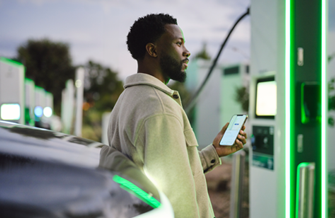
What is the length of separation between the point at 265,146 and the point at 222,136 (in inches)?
40.8

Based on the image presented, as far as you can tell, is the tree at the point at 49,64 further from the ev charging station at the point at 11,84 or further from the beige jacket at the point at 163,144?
the beige jacket at the point at 163,144

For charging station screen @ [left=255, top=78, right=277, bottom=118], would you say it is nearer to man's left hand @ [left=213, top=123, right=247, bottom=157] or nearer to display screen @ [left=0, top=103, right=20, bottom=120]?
man's left hand @ [left=213, top=123, right=247, bottom=157]

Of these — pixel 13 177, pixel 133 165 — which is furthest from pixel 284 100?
pixel 13 177

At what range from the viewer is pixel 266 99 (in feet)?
8.80

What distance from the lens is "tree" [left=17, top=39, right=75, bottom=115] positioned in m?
28.6

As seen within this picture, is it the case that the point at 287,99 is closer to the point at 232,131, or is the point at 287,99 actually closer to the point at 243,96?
the point at 232,131

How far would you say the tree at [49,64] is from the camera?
2859cm

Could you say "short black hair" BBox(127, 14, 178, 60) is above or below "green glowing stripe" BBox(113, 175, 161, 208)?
above

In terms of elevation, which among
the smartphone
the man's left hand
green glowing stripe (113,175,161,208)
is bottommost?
green glowing stripe (113,175,161,208)

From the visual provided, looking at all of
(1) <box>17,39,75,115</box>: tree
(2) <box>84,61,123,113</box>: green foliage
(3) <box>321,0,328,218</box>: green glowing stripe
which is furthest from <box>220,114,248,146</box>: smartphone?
(1) <box>17,39,75,115</box>: tree

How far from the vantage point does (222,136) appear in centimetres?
175

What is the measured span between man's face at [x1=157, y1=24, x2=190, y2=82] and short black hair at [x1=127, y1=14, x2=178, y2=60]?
4 cm

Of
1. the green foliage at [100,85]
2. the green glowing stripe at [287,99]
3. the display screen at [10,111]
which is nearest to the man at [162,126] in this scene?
the green glowing stripe at [287,99]

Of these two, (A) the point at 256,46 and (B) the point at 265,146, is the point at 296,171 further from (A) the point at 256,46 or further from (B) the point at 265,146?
(A) the point at 256,46
